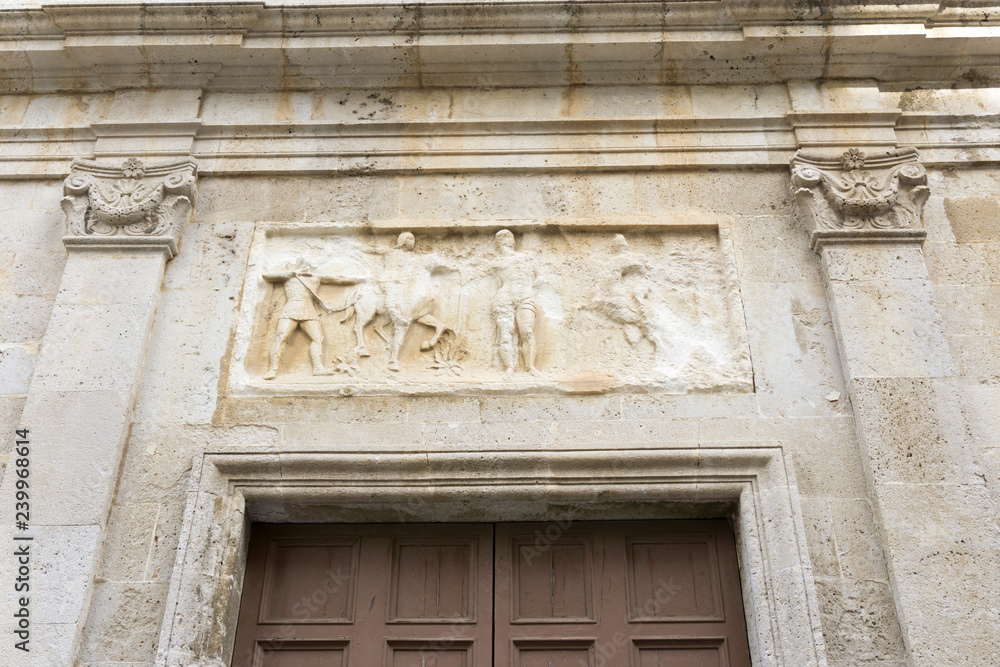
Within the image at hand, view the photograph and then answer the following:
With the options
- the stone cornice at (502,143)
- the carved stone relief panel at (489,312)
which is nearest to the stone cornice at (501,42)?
the stone cornice at (502,143)

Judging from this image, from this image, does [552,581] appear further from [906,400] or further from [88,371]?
[88,371]

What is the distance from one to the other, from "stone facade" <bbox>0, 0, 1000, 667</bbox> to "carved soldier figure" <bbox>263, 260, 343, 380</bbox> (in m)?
0.02

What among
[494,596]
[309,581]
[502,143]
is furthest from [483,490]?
[502,143]

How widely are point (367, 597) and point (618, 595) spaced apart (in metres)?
1.29

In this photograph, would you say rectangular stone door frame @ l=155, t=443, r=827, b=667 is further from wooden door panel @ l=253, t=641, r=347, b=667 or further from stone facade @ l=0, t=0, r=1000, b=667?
wooden door panel @ l=253, t=641, r=347, b=667

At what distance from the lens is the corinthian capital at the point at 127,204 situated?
5.21m

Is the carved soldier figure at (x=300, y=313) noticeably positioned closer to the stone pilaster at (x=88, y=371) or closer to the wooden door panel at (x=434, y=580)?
the stone pilaster at (x=88, y=371)

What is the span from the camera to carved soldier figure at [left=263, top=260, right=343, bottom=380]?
16.2 feet

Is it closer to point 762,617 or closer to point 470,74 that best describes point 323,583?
point 762,617

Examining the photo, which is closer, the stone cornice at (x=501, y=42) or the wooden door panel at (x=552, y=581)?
the wooden door panel at (x=552, y=581)

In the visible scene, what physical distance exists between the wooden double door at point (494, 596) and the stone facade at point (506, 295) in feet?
0.50

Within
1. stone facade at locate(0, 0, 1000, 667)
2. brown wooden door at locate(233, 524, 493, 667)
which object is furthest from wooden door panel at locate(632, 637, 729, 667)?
brown wooden door at locate(233, 524, 493, 667)

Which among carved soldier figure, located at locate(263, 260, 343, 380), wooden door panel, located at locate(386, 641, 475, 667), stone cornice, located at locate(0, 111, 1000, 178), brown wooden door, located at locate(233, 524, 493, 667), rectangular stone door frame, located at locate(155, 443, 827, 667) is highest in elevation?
stone cornice, located at locate(0, 111, 1000, 178)

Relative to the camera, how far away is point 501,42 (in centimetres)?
573
